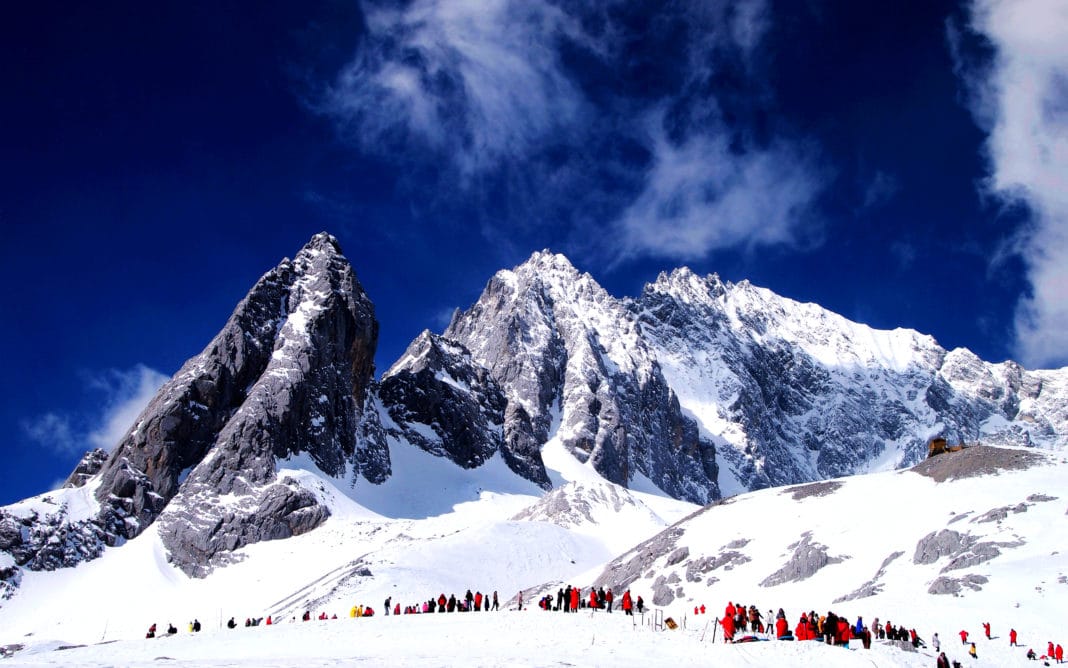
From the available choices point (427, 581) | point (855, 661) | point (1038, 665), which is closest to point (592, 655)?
point (855, 661)

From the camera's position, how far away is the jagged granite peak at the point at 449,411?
15062cm

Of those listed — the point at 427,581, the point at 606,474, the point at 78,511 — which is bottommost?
the point at 427,581

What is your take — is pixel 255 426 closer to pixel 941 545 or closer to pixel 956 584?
pixel 941 545

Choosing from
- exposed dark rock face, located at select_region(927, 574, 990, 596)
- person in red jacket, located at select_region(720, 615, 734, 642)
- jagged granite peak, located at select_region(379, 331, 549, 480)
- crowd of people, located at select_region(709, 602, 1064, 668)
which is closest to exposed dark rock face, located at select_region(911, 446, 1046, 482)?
exposed dark rock face, located at select_region(927, 574, 990, 596)

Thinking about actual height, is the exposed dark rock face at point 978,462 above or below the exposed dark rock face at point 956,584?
above

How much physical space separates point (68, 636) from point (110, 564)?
1927 cm

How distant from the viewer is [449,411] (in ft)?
511

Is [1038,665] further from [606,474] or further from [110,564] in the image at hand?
[606,474]

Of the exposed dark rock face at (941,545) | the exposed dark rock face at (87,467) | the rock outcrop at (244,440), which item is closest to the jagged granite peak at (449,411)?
the rock outcrop at (244,440)

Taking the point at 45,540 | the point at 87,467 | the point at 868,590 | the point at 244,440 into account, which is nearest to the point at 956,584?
the point at 868,590

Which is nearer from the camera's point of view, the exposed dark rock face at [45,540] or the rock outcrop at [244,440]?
the exposed dark rock face at [45,540]

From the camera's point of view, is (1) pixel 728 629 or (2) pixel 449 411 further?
(2) pixel 449 411

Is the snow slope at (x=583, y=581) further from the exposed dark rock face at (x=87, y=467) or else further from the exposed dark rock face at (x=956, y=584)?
the exposed dark rock face at (x=87, y=467)

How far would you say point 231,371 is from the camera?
123 metres
